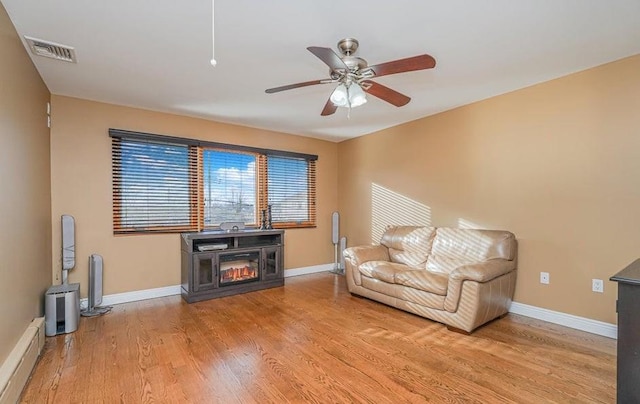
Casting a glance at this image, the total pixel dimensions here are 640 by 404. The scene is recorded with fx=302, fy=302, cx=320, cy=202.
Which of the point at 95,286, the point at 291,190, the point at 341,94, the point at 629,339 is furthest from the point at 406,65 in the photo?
the point at 95,286

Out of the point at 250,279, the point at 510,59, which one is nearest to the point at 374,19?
the point at 510,59

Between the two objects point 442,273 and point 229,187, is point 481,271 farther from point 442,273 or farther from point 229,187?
point 229,187

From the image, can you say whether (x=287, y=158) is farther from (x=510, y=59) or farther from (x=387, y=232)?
(x=510, y=59)

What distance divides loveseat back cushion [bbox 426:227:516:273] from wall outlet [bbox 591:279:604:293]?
65 centimetres

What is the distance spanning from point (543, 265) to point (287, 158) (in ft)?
12.6

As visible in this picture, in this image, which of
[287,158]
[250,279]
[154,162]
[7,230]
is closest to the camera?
[7,230]

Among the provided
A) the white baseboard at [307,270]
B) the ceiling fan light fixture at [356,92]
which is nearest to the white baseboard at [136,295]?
the white baseboard at [307,270]

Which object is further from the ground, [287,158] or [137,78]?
[137,78]

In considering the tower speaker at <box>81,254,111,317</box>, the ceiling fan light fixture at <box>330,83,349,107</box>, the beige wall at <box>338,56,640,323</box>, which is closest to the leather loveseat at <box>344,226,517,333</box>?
the beige wall at <box>338,56,640,323</box>

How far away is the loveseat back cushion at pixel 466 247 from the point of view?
319cm

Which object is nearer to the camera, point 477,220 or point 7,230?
point 7,230

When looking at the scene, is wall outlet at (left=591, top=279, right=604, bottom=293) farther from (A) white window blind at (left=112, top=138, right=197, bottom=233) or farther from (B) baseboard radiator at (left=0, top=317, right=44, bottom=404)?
(A) white window blind at (left=112, top=138, right=197, bottom=233)

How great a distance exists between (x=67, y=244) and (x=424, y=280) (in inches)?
151

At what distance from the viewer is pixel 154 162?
3971 millimetres
